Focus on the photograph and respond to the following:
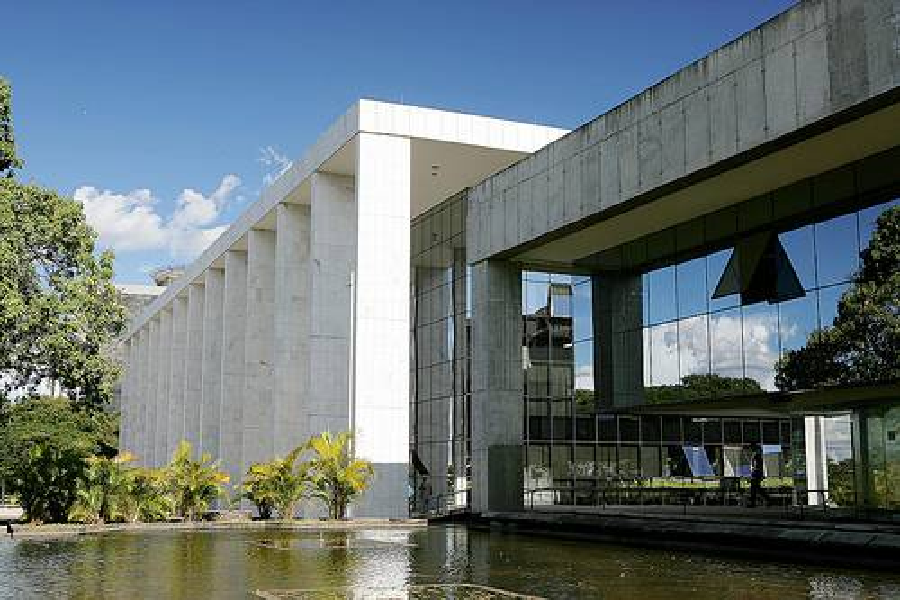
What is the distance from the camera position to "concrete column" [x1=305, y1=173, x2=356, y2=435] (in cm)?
3372

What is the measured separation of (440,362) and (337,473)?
42.7 ft

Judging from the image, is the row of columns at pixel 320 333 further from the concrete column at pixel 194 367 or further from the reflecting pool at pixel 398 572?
the reflecting pool at pixel 398 572

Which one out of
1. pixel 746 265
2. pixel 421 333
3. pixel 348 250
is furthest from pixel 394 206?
pixel 746 265

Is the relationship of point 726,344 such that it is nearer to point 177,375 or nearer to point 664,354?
point 664,354

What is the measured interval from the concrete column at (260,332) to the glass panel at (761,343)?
25656 millimetres

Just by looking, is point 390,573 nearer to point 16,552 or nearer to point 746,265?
point 16,552

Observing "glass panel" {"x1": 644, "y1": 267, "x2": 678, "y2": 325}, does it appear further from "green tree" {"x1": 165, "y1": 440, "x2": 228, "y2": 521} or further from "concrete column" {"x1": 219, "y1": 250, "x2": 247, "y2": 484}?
"concrete column" {"x1": 219, "y1": 250, "x2": 247, "y2": 484}

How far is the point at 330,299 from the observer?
113 ft

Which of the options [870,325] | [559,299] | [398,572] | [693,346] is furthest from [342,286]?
[398,572]

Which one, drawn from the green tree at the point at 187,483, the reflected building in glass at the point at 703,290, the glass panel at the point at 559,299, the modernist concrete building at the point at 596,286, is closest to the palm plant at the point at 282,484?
the green tree at the point at 187,483

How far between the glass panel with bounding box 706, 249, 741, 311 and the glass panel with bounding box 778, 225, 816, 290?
218cm

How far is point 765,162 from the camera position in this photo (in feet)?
60.3

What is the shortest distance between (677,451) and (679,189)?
1837 centimetres

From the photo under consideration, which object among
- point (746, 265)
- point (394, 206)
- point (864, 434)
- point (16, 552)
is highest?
point (394, 206)
